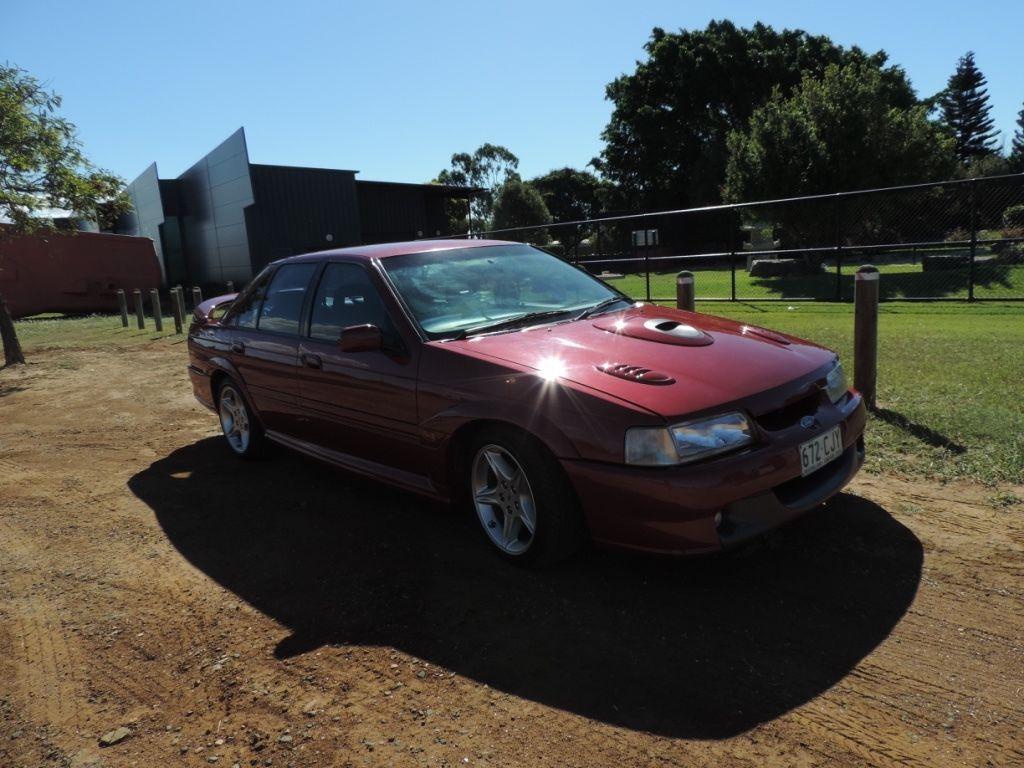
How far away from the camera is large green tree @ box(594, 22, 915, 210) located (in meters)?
45.2

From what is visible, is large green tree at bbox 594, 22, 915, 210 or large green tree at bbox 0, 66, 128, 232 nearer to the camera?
large green tree at bbox 0, 66, 128, 232

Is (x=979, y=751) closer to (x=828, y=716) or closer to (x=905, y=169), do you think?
(x=828, y=716)

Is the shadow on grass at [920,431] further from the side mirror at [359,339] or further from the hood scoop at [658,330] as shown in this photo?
the side mirror at [359,339]

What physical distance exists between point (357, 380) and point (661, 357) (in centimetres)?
174

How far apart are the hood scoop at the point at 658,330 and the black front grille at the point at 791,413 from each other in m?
0.53

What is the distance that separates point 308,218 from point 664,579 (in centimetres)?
3001

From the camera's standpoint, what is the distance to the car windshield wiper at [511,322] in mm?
3777

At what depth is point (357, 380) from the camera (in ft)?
13.4

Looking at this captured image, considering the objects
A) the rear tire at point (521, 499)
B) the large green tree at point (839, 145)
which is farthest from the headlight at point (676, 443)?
the large green tree at point (839, 145)

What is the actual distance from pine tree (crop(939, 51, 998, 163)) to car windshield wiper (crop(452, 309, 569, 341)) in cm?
8154

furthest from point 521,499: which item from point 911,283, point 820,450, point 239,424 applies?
point 911,283

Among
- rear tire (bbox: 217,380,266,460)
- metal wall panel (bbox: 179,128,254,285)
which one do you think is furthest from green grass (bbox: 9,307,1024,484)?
metal wall panel (bbox: 179,128,254,285)

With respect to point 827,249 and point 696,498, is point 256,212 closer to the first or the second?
point 827,249

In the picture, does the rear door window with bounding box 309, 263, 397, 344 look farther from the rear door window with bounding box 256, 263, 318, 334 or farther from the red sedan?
the rear door window with bounding box 256, 263, 318, 334
